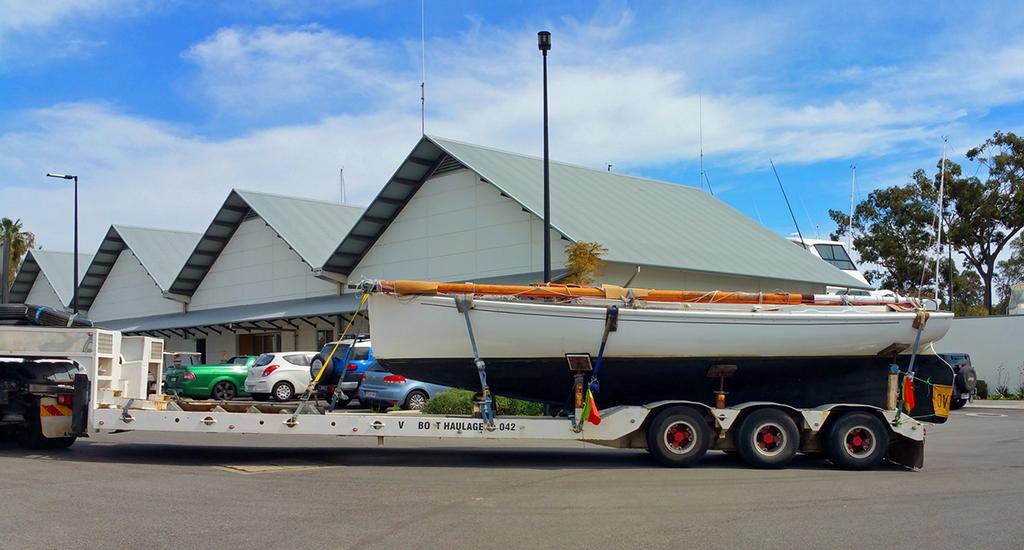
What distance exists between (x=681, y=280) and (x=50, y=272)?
40136 mm

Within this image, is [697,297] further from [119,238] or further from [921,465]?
[119,238]

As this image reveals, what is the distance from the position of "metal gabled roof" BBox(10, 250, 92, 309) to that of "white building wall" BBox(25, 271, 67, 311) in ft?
0.83

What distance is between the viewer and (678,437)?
11.8 metres

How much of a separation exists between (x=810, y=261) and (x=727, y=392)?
23444 millimetres

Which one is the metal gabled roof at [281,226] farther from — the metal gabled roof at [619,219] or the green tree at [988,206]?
the green tree at [988,206]

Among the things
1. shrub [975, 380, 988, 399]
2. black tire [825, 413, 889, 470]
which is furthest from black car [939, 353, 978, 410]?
black tire [825, 413, 889, 470]

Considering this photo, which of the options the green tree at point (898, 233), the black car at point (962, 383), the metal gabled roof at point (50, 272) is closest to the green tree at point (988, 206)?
the green tree at point (898, 233)

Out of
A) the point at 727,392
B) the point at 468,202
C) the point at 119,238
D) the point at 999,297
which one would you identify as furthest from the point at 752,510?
the point at 999,297

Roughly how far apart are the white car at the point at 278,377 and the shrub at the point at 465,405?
707 cm

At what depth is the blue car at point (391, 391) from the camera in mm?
20922

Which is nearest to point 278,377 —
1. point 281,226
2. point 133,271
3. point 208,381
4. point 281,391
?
point 281,391

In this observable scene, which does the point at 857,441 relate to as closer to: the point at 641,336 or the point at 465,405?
the point at 641,336

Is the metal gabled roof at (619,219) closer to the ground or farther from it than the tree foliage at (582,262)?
farther from it

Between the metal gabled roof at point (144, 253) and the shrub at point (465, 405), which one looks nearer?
the shrub at point (465, 405)
